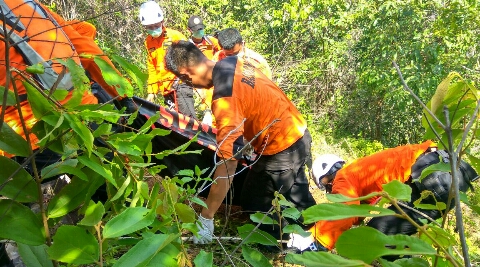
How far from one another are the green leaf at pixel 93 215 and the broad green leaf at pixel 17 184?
0.11m

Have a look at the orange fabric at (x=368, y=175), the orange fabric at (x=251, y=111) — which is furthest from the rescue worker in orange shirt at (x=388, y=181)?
the orange fabric at (x=251, y=111)

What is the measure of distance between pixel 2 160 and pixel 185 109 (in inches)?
192

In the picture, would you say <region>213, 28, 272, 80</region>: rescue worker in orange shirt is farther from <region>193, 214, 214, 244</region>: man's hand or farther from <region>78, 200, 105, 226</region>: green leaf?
<region>78, 200, 105, 226</region>: green leaf

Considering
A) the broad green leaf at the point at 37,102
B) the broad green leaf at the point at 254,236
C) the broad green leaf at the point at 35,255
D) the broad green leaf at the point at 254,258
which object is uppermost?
the broad green leaf at the point at 37,102

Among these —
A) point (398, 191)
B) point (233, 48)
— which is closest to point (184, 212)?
point (398, 191)

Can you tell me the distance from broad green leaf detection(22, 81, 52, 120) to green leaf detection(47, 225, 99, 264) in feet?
0.69

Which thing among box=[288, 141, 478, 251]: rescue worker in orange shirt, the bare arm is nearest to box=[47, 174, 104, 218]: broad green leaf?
the bare arm

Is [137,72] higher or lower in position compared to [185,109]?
higher

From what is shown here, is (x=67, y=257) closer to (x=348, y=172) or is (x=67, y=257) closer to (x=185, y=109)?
(x=348, y=172)

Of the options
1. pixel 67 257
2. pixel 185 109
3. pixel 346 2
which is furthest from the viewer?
pixel 346 2

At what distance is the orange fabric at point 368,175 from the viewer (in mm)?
3215

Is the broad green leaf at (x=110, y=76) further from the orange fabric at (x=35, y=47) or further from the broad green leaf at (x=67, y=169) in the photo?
the orange fabric at (x=35, y=47)

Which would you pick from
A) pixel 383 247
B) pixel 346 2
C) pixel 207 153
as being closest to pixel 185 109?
pixel 207 153

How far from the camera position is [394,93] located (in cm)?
722
